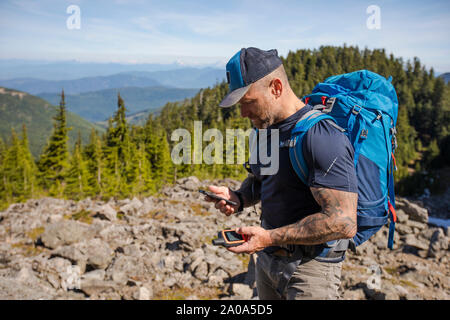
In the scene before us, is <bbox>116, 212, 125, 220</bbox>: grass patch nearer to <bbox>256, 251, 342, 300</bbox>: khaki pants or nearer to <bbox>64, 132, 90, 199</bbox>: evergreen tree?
<bbox>64, 132, 90, 199</bbox>: evergreen tree

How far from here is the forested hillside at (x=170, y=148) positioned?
36.0 metres

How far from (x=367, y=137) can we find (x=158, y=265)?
9906mm

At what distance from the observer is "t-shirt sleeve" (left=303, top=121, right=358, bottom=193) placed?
2162 millimetres

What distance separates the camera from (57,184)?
113 feet

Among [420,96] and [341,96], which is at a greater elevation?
[420,96]

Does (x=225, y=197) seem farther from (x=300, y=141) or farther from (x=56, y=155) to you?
(x=56, y=155)

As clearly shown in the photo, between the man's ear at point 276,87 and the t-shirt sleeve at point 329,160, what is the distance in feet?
1.85

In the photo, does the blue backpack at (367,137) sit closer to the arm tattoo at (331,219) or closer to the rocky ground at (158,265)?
the arm tattoo at (331,219)

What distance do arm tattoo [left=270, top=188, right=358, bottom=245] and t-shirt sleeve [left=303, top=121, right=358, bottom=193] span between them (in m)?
0.06

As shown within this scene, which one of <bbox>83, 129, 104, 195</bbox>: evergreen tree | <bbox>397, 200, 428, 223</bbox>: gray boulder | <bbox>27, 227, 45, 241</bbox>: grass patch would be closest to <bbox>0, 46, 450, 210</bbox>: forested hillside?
<bbox>83, 129, 104, 195</bbox>: evergreen tree

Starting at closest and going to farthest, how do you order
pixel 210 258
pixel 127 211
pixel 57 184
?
pixel 210 258, pixel 127 211, pixel 57 184

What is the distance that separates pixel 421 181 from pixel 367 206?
259 ft
